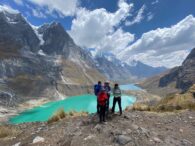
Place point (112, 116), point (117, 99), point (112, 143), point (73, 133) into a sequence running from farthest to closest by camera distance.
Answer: point (117, 99) → point (112, 116) → point (73, 133) → point (112, 143)

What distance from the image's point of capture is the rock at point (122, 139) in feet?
39.1

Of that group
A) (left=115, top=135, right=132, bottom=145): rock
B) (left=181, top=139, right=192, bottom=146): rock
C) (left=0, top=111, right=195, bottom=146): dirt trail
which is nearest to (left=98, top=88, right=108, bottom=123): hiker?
(left=0, top=111, right=195, bottom=146): dirt trail

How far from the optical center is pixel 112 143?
1200cm

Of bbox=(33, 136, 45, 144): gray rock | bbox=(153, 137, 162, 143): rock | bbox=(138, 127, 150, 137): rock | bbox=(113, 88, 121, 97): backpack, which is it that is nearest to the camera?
bbox=(153, 137, 162, 143): rock

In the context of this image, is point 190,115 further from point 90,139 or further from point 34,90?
point 34,90

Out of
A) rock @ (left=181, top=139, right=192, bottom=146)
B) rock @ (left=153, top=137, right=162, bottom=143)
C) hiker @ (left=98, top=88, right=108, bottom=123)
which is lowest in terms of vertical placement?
rock @ (left=181, top=139, right=192, bottom=146)

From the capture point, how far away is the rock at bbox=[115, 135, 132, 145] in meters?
11.9

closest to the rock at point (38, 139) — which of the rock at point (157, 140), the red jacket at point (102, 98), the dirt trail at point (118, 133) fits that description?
the dirt trail at point (118, 133)

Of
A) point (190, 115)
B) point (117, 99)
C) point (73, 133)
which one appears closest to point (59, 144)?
point (73, 133)

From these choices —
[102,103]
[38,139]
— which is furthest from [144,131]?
[38,139]

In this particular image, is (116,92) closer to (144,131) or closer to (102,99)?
(102,99)

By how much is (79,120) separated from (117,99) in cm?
291

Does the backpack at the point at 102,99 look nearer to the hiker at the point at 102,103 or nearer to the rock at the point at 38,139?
the hiker at the point at 102,103

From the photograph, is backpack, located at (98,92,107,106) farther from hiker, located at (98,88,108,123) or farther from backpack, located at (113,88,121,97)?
backpack, located at (113,88,121,97)
